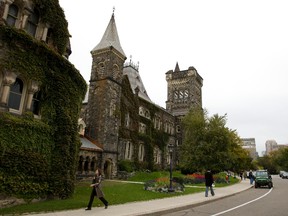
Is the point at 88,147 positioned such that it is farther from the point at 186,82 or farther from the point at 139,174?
the point at 186,82

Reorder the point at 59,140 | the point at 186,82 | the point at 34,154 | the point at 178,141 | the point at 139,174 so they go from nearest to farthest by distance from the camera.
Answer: the point at 34,154 → the point at 59,140 → the point at 139,174 → the point at 178,141 → the point at 186,82

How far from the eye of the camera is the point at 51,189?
502 inches

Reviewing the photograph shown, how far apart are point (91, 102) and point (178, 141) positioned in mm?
26752

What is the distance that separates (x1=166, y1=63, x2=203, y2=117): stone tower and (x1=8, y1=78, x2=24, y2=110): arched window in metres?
47.8

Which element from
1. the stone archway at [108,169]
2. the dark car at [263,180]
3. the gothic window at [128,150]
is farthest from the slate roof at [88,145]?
the dark car at [263,180]

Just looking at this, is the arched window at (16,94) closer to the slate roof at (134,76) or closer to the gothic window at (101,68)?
the gothic window at (101,68)

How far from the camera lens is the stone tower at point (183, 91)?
60.1 meters

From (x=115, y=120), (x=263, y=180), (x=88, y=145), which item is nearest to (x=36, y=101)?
(x=88, y=145)

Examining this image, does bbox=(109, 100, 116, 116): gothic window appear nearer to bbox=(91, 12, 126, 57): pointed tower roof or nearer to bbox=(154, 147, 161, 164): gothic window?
bbox=(91, 12, 126, 57): pointed tower roof

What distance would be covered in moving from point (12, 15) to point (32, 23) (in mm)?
1223

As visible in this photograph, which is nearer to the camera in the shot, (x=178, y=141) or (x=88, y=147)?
(x=88, y=147)

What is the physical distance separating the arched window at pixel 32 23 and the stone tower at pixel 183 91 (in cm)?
4665

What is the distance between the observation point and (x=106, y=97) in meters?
31.6

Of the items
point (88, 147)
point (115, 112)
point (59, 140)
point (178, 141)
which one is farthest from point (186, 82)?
point (59, 140)
